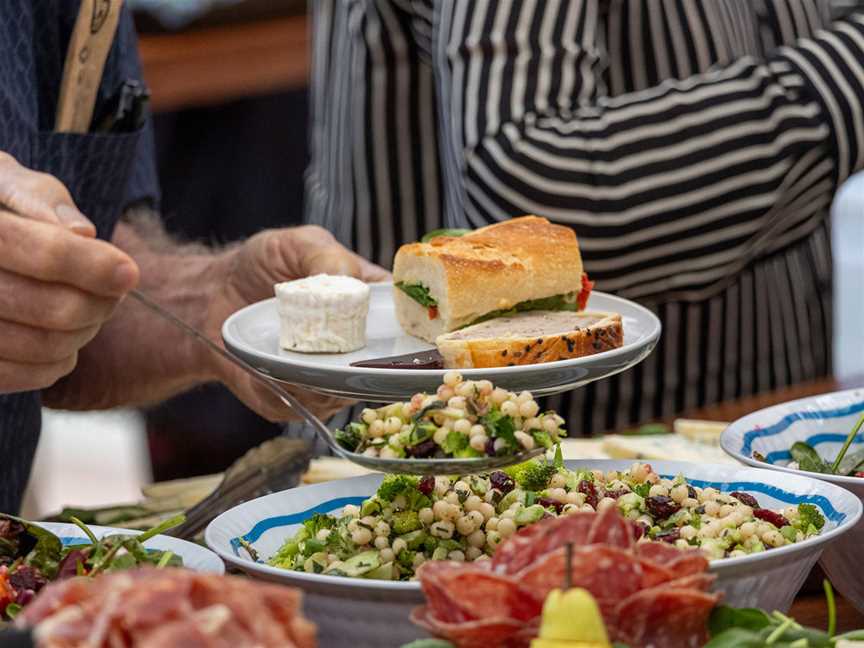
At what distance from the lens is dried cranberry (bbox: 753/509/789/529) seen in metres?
1.00

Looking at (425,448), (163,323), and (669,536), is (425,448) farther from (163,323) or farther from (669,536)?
(163,323)

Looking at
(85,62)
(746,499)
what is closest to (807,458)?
(746,499)

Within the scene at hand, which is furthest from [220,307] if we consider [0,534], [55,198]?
[0,534]

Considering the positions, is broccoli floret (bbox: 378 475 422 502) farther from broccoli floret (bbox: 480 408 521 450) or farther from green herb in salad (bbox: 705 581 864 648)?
green herb in salad (bbox: 705 581 864 648)

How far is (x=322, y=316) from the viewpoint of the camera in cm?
123

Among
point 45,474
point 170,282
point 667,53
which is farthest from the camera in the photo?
point 45,474

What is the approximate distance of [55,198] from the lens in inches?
43.9

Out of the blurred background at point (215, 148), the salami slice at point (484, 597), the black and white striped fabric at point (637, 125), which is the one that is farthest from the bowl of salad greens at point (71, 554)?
the blurred background at point (215, 148)

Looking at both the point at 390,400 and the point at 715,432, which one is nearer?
the point at 390,400

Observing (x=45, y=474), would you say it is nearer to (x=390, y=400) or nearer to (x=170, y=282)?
(x=170, y=282)

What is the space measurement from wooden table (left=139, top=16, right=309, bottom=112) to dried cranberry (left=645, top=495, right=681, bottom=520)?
11.4 ft

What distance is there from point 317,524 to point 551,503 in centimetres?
19

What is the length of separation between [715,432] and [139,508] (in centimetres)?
78

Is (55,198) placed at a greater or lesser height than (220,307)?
greater
